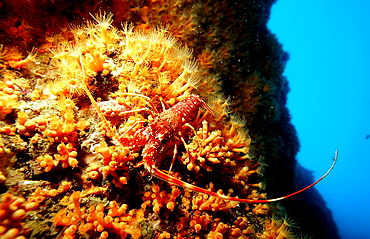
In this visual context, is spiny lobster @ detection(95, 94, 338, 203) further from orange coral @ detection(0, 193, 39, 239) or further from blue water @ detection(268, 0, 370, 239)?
blue water @ detection(268, 0, 370, 239)

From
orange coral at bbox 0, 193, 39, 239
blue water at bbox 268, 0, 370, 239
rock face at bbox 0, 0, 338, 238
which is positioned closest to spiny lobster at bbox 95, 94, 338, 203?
rock face at bbox 0, 0, 338, 238

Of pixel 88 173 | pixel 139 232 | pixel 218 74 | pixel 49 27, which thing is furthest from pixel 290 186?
pixel 49 27

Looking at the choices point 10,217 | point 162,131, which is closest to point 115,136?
point 162,131

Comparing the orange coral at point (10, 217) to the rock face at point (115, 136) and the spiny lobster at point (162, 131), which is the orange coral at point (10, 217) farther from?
the spiny lobster at point (162, 131)

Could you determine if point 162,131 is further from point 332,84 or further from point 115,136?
point 332,84

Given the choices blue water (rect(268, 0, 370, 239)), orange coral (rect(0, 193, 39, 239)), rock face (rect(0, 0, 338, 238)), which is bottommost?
orange coral (rect(0, 193, 39, 239))

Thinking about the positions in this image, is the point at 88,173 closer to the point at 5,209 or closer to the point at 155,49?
the point at 5,209
